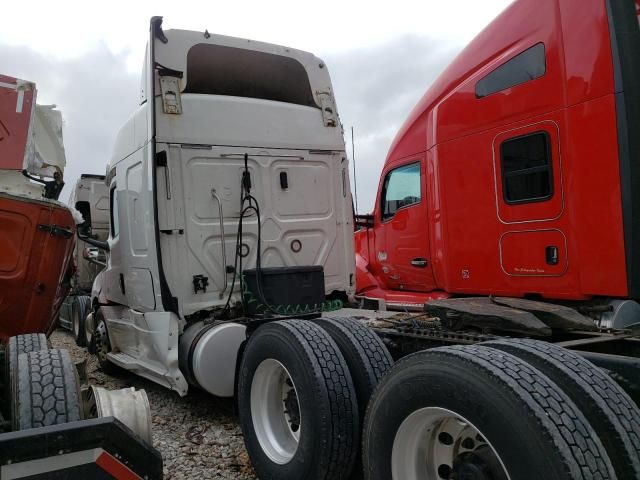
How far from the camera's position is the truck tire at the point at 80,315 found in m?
8.24

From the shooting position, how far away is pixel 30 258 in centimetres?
395

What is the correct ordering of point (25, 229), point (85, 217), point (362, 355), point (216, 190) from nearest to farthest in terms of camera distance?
point (362, 355) < point (25, 229) < point (216, 190) < point (85, 217)

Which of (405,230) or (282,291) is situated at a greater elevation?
(405,230)

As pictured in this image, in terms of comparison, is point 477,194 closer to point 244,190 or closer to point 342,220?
point 342,220

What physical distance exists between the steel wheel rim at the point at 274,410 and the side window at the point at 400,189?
9.79 ft

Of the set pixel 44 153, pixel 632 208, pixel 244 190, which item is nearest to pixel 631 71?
pixel 632 208

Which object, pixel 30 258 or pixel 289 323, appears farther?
pixel 30 258

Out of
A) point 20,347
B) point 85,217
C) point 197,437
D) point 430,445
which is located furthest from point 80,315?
A: point 430,445

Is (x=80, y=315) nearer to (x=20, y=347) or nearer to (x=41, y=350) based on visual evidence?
(x=20, y=347)

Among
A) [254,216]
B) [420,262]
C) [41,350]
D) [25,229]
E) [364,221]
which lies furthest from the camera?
[364,221]

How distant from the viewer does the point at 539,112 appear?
419cm

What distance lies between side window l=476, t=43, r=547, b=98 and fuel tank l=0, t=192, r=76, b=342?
3714mm

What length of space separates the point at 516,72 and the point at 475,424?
3.49 meters

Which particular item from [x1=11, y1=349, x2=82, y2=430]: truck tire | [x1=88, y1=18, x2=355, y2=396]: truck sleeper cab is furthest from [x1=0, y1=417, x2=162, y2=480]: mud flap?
[x1=88, y1=18, x2=355, y2=396]: truck sleeper cab
